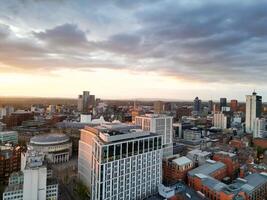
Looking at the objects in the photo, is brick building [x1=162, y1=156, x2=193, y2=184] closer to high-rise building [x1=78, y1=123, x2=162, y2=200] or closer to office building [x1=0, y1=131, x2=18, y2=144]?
high-rise building [x1=78, y1=123, x2=162, y2=200]

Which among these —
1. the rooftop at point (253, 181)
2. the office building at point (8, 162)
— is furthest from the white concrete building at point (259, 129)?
the office building at point (8, 162)

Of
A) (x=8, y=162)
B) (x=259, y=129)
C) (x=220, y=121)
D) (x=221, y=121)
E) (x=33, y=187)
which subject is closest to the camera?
(x=33, y=187)

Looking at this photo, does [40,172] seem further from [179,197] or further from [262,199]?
[262,199]

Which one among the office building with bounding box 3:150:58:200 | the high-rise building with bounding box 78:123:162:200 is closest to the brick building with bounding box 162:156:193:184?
the high-rise building with bounding box 78:123:162:200

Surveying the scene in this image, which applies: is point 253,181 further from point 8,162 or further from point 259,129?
point 259,129

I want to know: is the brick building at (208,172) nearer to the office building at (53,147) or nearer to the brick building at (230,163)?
the brick building at (230,163)

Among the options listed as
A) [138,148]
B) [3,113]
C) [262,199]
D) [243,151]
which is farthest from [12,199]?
[3,113]

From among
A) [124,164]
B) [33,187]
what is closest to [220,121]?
[124,164]
